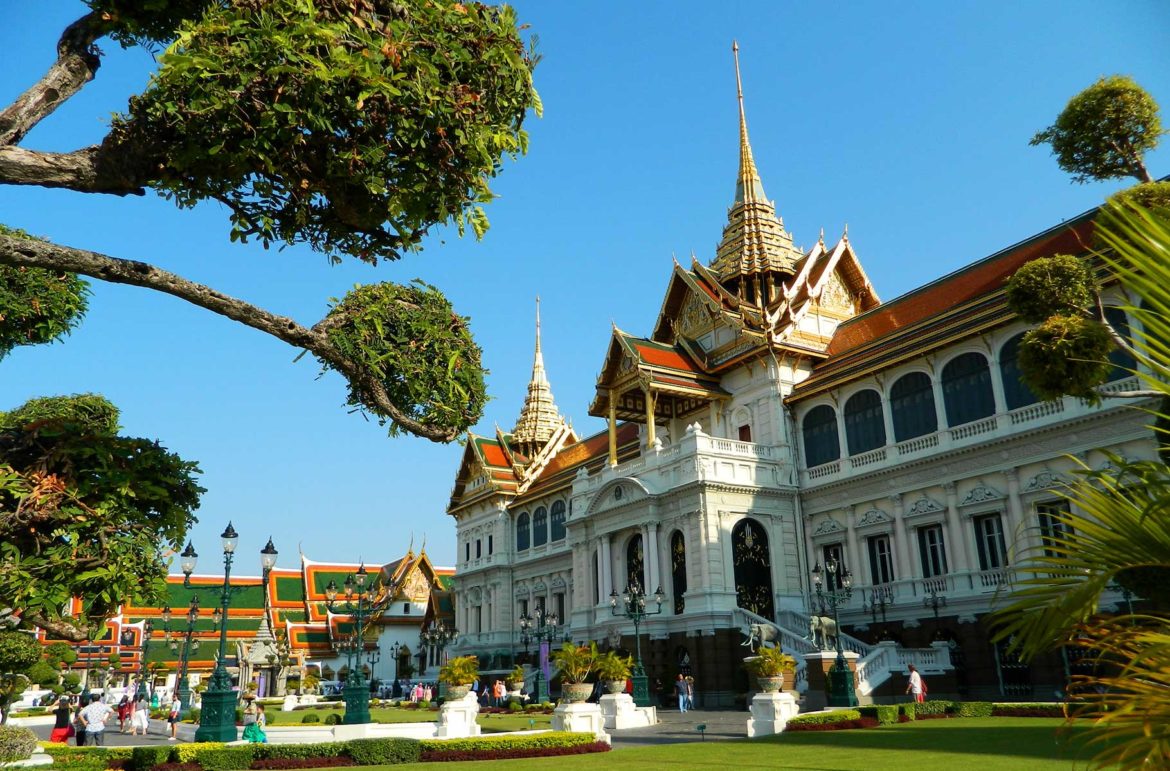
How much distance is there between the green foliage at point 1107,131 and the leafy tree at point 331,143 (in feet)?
38.8

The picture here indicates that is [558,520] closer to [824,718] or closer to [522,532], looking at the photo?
[522,532]

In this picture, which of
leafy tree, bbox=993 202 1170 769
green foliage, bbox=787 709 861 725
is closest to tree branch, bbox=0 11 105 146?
leafy tree, bbox=993 202 1170 769

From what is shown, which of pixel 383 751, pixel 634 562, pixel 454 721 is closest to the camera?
pixel 383 751

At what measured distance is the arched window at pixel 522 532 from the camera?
4962 centimetres

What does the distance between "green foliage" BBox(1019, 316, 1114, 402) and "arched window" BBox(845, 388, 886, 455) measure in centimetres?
1661

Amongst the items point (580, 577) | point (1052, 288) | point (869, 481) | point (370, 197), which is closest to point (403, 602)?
point (580, 577)

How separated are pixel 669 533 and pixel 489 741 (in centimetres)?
1528

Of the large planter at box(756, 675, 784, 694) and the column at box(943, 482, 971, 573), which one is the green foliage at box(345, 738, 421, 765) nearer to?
the large planter at box(756, 675, 784, 694)

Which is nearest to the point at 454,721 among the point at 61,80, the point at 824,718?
the point at 824,718

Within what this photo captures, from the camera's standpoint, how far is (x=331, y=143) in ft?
19.5

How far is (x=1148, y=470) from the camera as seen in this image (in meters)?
3.78

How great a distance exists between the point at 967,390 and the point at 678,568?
11.7 metres

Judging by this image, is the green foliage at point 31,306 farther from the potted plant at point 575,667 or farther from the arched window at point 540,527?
the arched window at point 540,527

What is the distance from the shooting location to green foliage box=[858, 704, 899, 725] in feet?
61.1
